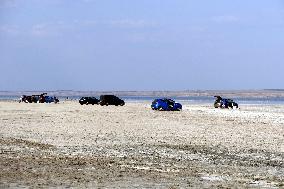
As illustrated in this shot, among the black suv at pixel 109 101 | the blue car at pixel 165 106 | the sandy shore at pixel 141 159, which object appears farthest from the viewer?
the black suv at pixel 109 101

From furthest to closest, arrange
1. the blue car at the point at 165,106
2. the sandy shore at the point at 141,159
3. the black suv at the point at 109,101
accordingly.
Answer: the black suv at the point at 109,101
the blue car at the point at 165,106
the sandy shore at the point at 141,159

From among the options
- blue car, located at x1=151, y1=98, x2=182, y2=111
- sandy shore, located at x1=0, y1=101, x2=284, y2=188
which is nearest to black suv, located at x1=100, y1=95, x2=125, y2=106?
blue car, located at x1=151, y1=98, x2=182, y2=111

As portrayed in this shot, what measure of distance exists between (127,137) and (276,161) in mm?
8959

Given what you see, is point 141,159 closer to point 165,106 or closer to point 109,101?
point 165,106

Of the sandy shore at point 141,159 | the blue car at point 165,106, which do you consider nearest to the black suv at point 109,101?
the blue car at point 165,106

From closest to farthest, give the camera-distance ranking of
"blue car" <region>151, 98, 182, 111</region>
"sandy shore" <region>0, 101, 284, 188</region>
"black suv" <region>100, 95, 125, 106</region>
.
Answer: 1. "sandy shore" <region>0, 101, 284, 188</region>
2. "blue car" <region>151, 98, 182, 111</region>
3. "black suv" <region>100, 95, 125, 106</region>

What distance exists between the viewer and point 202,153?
1944 centimetres

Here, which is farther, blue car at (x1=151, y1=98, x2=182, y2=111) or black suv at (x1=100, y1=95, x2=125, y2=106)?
black suv at (x1=100, y1=95, x2=125, y2=106)

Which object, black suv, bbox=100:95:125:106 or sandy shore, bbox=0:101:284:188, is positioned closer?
sandy shore, bbox=0:101:284:188

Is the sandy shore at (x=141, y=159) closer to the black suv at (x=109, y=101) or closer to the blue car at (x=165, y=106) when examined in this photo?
the blue car at (x=165, y=106)

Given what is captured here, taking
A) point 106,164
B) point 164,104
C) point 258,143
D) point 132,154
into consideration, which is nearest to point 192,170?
point 106,164

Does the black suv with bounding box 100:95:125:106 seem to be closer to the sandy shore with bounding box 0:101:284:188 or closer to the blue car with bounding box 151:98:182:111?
the blue car with bounding box 151:98:182:111

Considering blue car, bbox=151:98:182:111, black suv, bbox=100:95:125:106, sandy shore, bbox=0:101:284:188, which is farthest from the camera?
black suv, bbox=100:95:125:106

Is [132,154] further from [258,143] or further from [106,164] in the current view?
[258,143]
